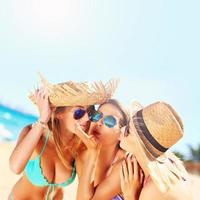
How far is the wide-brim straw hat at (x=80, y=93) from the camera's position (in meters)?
4.38

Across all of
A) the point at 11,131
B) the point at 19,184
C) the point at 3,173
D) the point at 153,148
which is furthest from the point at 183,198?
the point at 11,131

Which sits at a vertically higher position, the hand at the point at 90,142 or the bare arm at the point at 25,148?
the hand at the point at 90,142

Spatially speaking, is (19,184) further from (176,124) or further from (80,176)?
(176,124)

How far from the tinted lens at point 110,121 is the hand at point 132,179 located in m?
0.63

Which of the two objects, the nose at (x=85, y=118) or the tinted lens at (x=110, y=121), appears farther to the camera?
the nose at (x=85, y=118)

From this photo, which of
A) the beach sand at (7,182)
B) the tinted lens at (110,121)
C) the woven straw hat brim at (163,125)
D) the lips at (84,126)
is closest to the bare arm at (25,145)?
the lips at (84,126)

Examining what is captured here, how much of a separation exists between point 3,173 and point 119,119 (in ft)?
37.1

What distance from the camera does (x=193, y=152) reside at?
92.1ft

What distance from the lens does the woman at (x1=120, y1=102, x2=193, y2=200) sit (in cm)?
323

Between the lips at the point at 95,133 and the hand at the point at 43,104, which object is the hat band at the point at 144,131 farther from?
the hand at the point at 43,104

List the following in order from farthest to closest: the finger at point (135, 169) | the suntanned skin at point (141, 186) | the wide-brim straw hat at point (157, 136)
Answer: the finger at point (135, 169), the wide-brim straw hat at point (157, 136), the suntanned skin at point (141, 186)

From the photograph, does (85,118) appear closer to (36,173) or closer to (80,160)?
(80,160)

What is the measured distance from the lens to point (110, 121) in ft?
13.9

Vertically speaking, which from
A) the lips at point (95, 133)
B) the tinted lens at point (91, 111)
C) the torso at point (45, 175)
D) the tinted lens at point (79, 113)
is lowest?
the torso at point (45, 175)
